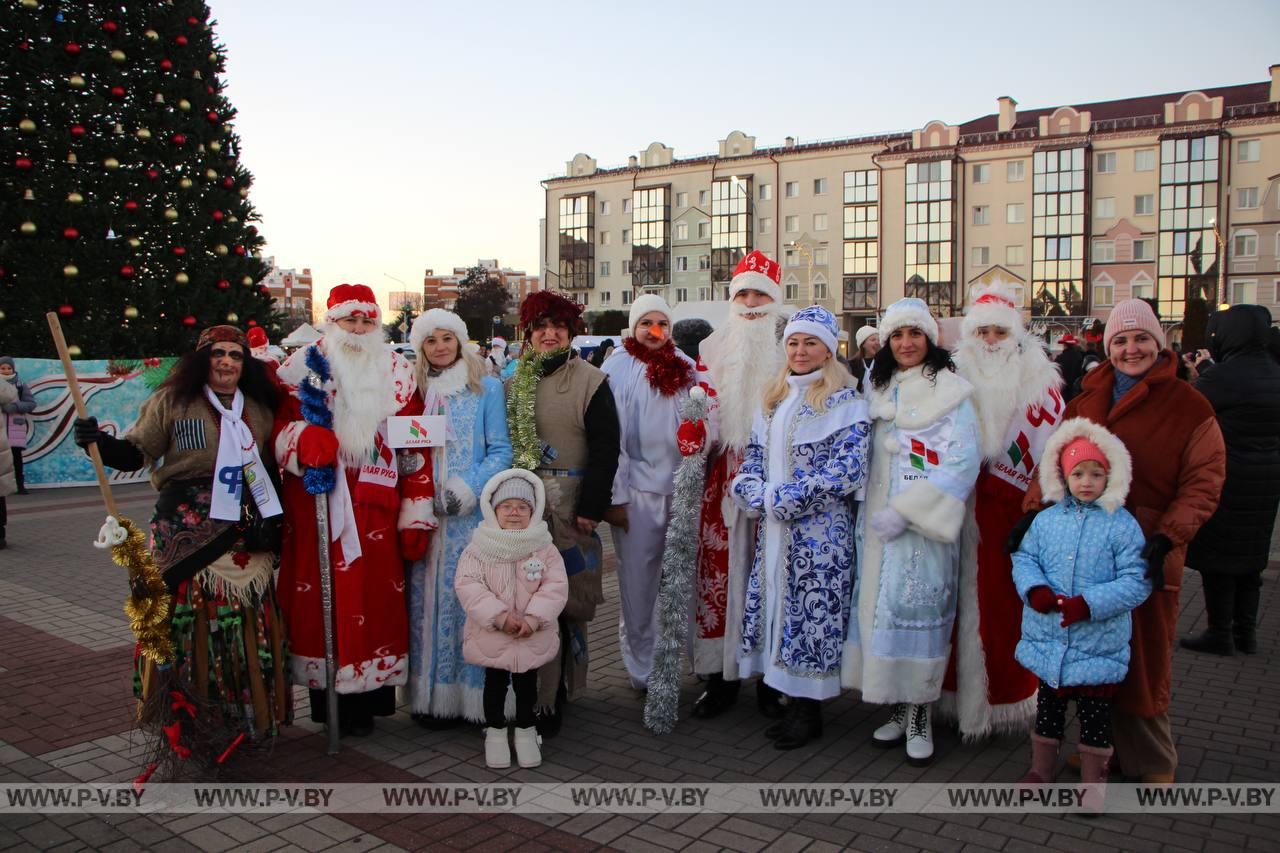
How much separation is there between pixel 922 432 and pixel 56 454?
1402cm

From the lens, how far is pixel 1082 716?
3760 mm

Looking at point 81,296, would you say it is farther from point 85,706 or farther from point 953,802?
point 953,802

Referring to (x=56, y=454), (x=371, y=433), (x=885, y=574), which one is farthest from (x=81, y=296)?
(x=885, y=574)

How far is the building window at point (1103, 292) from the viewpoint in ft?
192

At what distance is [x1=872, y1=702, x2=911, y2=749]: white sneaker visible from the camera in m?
4.45

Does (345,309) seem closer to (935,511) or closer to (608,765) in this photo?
(608,765)

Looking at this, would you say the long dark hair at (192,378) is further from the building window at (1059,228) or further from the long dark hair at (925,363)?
the building window at (1059,228)

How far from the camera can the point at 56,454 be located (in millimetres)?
13742

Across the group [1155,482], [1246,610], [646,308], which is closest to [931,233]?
[1246,610]

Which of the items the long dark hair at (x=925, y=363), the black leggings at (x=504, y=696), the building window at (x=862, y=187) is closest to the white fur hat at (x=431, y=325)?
the black leggings at (x=504, y=696)

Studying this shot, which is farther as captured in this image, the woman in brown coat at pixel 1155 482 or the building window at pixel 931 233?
the building window at pixel 931 233

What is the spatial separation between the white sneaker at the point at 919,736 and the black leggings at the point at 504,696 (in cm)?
181

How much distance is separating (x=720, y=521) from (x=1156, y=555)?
6.98 feet

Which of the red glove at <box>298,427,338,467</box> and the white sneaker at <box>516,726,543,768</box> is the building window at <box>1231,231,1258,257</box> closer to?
the white sneaker at <box>516,726,543,768</box>
